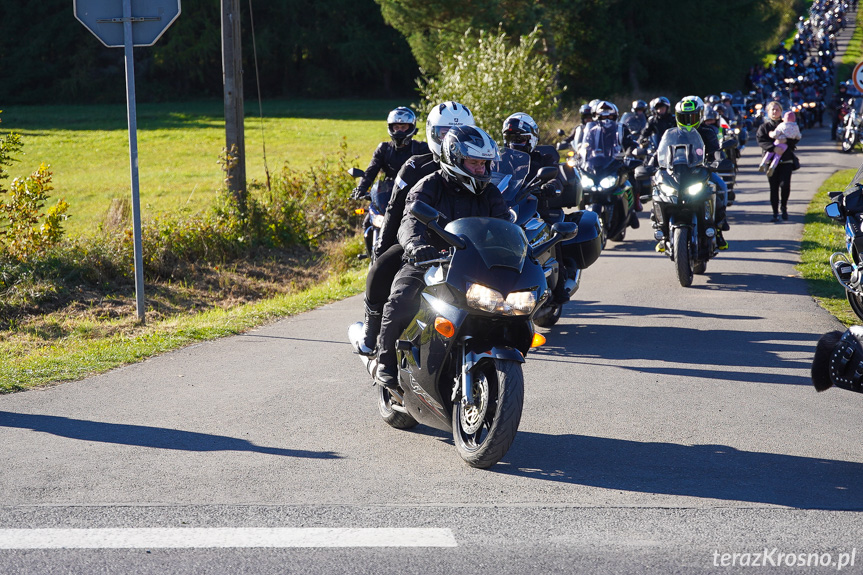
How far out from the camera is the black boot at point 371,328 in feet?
19.7

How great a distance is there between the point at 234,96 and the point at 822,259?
789 cm

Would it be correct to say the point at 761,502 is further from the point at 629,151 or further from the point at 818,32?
the point at 818,32

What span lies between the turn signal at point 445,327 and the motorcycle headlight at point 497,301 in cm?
17

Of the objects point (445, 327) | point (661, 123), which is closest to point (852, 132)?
point (661, 123)

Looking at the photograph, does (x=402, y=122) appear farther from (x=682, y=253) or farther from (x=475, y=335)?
(x=475, y=335)

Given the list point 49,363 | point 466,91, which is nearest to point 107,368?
point 49,363

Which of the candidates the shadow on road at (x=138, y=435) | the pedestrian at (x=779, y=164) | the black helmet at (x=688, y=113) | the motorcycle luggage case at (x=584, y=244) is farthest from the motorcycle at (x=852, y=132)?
the shadow on road at (x=138, y=435)

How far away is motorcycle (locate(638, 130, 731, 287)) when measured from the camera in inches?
443

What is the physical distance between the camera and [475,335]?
5203mm

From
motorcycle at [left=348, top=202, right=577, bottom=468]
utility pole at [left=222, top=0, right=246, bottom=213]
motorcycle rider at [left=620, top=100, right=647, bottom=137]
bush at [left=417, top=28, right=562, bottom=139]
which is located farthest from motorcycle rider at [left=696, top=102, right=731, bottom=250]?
bush at [left=417, top=28, right=562, bottom=139]

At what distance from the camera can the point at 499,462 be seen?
545 cm

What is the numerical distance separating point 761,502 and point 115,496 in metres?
3.04

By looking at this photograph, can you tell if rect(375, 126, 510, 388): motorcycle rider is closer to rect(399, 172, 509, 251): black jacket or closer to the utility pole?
rect(399, 172, 509, 251): black jacket

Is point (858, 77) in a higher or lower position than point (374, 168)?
higher
